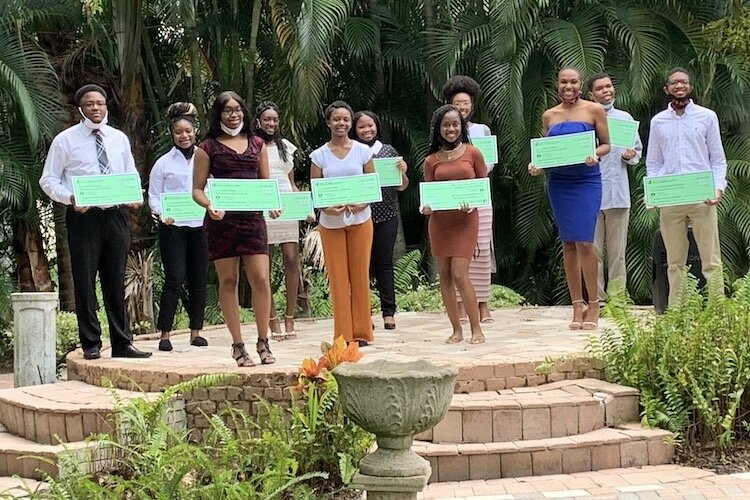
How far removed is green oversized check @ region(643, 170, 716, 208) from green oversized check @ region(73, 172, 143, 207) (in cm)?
355

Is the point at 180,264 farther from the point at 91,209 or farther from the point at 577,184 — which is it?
the point at 577,184

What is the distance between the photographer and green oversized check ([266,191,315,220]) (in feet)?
24.9

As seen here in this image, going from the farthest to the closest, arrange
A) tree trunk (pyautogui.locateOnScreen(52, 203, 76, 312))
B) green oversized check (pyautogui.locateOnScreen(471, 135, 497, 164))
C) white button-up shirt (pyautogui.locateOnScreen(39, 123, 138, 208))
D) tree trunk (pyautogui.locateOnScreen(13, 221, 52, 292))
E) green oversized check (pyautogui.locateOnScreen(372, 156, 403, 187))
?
1. tree trunk (pyautogui.locateOnScreen(13, 221, 52, 292))
2. tree trunk (pyautogui.locateOnScreen(52, 203, 76, 312))
3. green oversized check (pyautogui.locateOnScreen(471, 135, 497, 164))
4. green oversized check (pyautogui.locateOnScreen(372, 156, 403, 187))
5. white button-up shirt (pyautogui.locateOnScreen(39, 123, 138, 208))

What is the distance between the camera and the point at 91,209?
6.80 meters

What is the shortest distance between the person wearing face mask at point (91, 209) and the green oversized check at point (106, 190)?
0.08 meters

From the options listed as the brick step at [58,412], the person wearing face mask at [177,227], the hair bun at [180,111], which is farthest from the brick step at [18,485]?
the hair bun at [180,111]

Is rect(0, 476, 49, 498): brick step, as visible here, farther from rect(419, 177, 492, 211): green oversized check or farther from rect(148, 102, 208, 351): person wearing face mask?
rect(419, 177, 492, 211): green oversized check

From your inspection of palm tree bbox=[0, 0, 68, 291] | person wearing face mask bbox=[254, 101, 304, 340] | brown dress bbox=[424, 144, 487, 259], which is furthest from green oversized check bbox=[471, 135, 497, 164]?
palm tree bbox=[0, 0, 68, 291]

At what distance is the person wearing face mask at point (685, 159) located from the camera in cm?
754

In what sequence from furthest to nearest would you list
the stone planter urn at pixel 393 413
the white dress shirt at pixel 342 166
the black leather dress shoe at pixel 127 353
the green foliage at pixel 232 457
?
the black leather dress shoe at pixel 127 353 < the white dress shirt at pixel 342 166 < the green foliage at pixel 232 457 < the stone planter urn at pixel 393 413

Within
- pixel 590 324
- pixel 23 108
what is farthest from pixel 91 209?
pixel 23 108

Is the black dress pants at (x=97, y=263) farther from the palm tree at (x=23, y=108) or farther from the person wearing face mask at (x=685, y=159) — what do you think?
the palm tree at (x=23, y=108)

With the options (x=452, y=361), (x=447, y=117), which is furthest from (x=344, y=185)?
(x=452, y=361)

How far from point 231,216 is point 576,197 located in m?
2.70
